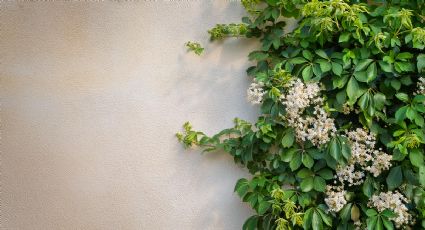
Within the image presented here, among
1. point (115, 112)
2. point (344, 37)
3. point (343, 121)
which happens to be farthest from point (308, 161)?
point (115, 112)

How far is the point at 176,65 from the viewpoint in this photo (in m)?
2.21

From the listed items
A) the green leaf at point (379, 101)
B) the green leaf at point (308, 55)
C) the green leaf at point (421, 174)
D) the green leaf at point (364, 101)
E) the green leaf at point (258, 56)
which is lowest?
the green leaf at point (421, 174)

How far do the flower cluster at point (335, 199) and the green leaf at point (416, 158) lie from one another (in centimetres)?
35

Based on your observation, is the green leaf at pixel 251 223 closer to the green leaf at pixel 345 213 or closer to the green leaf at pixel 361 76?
the green leaf at pixel 345 213

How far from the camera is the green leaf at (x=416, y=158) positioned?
166 centimetres

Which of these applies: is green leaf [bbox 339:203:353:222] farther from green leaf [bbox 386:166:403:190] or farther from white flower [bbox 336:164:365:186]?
green leaf [bbox 386:166:403:190]

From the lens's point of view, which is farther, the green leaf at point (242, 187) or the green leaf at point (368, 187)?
the green leaf at point (242, 187)

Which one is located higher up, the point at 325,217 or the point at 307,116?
the point at 307,116

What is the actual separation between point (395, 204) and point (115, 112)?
158cm

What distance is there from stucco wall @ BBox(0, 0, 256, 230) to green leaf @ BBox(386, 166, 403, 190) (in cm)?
79

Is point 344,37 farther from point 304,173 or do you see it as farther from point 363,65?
point 304,173

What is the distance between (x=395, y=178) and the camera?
1.72 metres

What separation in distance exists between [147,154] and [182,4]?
93 centimetres

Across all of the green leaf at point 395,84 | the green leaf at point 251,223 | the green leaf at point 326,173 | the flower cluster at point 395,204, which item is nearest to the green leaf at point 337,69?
the green leaf at point 395,84
